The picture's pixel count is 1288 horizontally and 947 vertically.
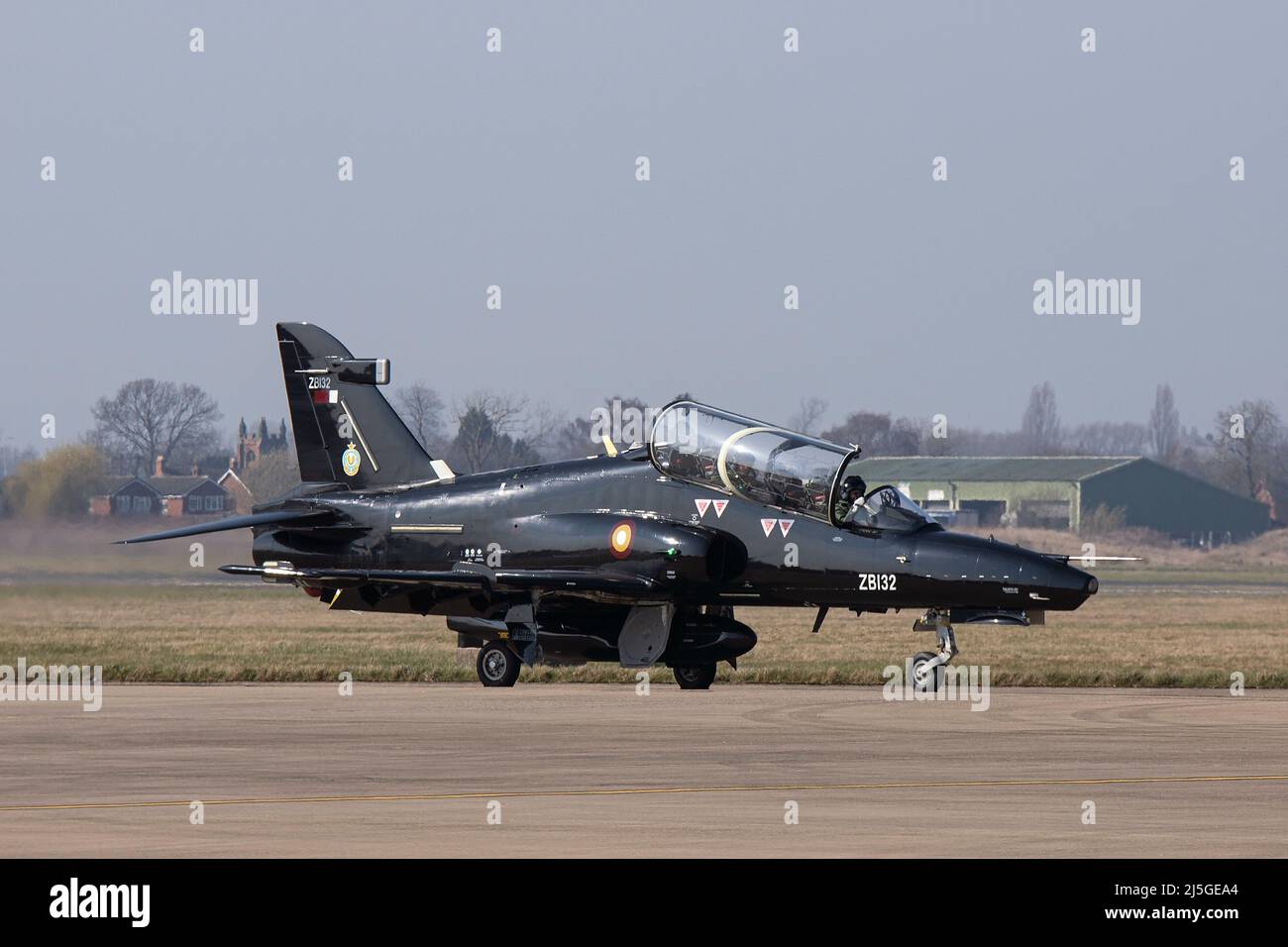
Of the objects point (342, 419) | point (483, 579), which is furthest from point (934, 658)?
point (342, 419)

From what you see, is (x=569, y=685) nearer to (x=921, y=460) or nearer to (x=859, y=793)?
(x=859, y=793)

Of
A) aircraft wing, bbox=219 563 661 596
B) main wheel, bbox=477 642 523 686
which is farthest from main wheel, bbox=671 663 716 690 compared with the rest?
main wheel, bbox=477 642 523 686

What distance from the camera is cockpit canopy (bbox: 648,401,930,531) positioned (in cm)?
2314

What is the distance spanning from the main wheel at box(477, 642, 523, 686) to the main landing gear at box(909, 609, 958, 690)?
509cm

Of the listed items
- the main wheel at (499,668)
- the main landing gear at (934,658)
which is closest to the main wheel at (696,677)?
the main wheel at (499,668)

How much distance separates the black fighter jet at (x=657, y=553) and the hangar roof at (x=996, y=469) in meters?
88.2

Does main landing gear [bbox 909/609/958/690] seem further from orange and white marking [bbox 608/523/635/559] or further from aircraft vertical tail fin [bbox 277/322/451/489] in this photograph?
aircraft vertical tail fin [bbox 277/322/451/489]

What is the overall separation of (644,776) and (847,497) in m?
8.27

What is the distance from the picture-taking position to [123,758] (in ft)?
54.4

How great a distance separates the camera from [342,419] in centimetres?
2788

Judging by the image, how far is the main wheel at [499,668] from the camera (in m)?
25.2

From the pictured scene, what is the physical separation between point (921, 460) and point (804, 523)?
100419 millimetres

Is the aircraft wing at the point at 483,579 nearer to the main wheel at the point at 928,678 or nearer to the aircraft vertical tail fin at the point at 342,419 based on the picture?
the aircraft vertical tail fin at the point at 342,419
